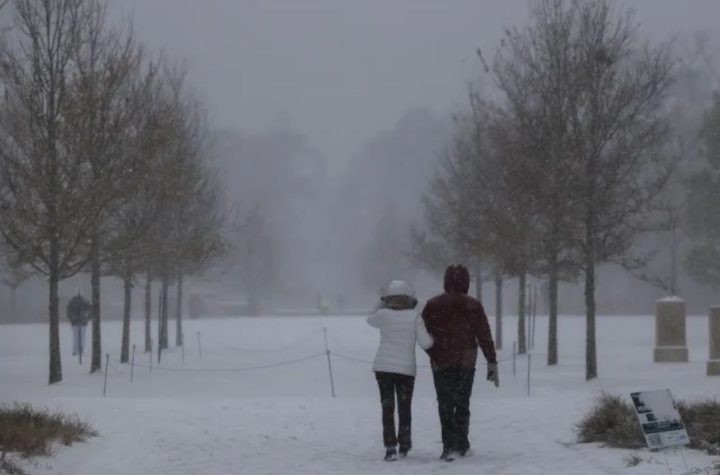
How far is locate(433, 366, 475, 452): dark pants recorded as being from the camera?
1120 centimetres

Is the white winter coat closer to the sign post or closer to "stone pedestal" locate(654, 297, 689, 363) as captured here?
the sign post

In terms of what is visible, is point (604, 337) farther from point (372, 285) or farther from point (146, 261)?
point (372, 285)

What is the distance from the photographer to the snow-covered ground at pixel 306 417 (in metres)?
10.9

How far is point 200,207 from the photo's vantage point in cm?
3294

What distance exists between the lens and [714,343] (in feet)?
79.0

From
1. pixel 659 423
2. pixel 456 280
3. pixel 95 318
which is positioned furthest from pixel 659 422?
pixel 95 318

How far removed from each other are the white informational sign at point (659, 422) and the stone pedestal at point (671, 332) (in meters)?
17.1

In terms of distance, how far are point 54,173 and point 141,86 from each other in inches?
192

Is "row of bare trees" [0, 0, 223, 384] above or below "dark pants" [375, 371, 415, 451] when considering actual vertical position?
above

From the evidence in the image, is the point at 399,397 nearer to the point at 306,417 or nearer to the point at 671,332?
the point at 306,417

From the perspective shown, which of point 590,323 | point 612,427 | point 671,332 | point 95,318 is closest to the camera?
point 612,427

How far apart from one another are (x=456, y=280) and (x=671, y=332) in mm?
17876

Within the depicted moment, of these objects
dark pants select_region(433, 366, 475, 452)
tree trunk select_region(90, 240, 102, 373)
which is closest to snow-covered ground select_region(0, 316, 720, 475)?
dark pants select_region(433, 366, 475, 452)

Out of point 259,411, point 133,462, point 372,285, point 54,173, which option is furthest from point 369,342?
point 372,285
